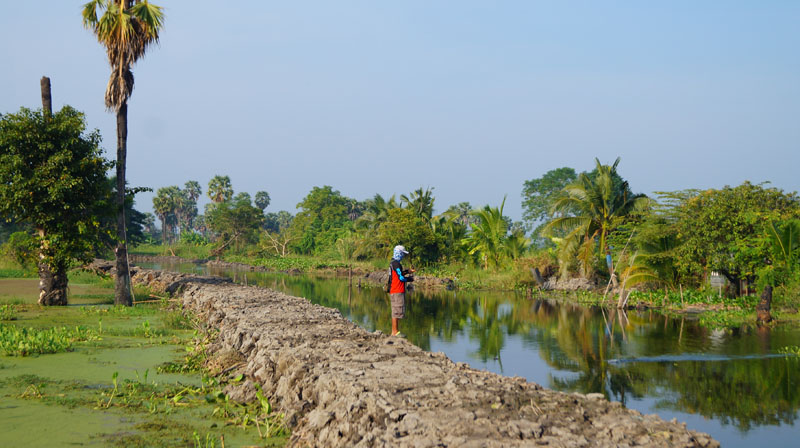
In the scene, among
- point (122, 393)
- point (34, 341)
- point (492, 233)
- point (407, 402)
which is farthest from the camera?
point (492, 233)

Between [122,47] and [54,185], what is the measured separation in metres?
4.51

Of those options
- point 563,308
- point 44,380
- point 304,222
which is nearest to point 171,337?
point 44,380

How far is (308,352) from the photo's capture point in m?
8.79

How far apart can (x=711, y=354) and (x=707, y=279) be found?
1119 cm

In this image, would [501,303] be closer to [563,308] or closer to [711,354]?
[563,308]

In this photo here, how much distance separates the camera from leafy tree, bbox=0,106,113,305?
52.6ft

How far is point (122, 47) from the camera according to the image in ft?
58.2

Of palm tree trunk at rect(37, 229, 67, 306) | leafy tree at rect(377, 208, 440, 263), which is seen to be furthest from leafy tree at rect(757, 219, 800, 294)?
leafy tree at rect(377, 208, 440, 263)

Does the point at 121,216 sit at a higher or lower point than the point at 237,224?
lower

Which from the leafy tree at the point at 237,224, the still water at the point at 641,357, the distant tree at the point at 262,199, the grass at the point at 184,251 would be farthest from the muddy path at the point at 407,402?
the distant tree at the point at 262,199

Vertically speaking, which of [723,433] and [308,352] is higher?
[308,352]

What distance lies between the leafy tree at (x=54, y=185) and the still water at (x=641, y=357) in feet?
27.3

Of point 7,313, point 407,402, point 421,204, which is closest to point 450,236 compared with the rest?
point 421,204

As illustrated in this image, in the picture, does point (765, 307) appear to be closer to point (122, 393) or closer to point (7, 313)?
point (122, 393)
